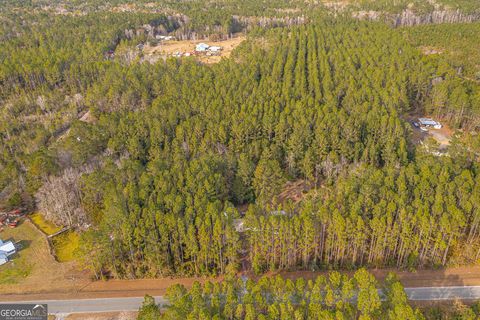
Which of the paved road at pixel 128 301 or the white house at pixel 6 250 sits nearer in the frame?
the paved road at pixel 128 301

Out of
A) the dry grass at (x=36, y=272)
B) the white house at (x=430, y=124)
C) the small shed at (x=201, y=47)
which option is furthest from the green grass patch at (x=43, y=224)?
the small shed at (x=201, y=47)

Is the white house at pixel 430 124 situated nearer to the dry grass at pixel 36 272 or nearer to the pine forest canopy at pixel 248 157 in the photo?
the pine forest canopy at pixel 248 157

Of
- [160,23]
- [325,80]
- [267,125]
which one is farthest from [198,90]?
[160,23]

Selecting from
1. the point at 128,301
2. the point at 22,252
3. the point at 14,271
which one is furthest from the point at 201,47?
the point at 128,301

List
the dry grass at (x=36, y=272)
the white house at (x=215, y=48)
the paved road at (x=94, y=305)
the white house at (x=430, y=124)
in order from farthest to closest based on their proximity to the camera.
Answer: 1. the white house at (x=215, y=48)
2. the white house at (x=430, y=124)
3. the dry grass at (x=36, y=272)
4. the paved road at (x=94, y=305)

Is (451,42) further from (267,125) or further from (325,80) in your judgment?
(267,125)

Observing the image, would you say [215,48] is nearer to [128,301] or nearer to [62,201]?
[62,201]

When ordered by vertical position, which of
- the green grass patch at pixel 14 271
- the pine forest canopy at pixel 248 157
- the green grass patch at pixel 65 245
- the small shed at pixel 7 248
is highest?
the pine forest canopy at pixel 248 157
